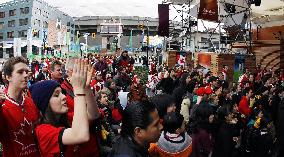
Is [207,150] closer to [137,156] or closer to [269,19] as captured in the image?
[137,156]

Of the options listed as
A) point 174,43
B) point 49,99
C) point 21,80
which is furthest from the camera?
point 174,43

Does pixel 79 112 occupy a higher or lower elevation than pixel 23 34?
lower

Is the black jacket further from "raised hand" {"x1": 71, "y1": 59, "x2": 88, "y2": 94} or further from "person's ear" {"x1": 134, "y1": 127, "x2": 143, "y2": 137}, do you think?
"raised hand" {"x1": 71, "y1": 59, "x2": 88, "y2": 94}

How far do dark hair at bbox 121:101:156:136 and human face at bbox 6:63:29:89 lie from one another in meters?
1.41

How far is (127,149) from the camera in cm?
307

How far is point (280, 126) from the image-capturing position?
6.67 meters

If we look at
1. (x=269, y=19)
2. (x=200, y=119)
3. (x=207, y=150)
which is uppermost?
(x=269, y=19)

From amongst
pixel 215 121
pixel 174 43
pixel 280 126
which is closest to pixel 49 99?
pixel 215 121

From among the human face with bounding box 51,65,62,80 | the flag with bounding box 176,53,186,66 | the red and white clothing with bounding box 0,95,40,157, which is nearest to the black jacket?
the red and white clothing with bounding box 0,95,40,157

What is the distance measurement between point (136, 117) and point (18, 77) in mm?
1606

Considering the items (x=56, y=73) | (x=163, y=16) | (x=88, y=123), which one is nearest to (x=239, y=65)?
(x=163, y=16)

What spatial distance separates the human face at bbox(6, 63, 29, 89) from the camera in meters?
4.23

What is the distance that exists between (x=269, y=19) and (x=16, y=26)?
202 feet

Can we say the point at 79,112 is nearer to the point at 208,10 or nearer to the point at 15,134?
the point at 15,134
